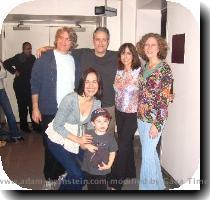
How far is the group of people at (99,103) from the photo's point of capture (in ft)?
5.32

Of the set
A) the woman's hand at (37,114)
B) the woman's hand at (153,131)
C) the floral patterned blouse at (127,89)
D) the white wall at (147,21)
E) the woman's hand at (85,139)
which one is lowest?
the woman's hand at (85,139)

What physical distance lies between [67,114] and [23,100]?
184 cm

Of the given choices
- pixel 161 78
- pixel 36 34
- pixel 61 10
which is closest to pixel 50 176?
pixel 161 78

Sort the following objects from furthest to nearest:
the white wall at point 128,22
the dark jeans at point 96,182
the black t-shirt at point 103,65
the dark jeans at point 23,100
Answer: the dark jeans at point 23,100, the white wall at point 128,22, the black t-shirt at point 103,65, the dark jeans at point 96,182

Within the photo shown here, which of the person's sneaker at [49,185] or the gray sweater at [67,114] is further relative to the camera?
the person's sneaker at [49,185]

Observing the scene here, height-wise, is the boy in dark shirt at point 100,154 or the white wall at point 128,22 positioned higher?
the white wall at point 128,22

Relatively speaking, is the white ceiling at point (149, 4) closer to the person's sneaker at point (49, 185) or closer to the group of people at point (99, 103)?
the group of people at point (99, 103)

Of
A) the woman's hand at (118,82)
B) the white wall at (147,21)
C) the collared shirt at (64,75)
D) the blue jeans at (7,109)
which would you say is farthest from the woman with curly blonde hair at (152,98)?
the blue jeans at (7,109)

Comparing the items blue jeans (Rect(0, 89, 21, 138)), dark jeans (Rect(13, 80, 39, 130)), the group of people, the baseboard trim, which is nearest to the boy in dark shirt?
the group of people

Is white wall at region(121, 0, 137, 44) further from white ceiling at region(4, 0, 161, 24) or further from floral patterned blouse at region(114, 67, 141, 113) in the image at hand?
floral patterned blouse at region(114, 67, 141, 113)

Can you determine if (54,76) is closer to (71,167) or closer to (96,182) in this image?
(71,167)

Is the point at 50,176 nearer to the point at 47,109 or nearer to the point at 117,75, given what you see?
the point at 47,109

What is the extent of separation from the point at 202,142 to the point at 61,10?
2077mm

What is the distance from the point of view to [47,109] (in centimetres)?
177
